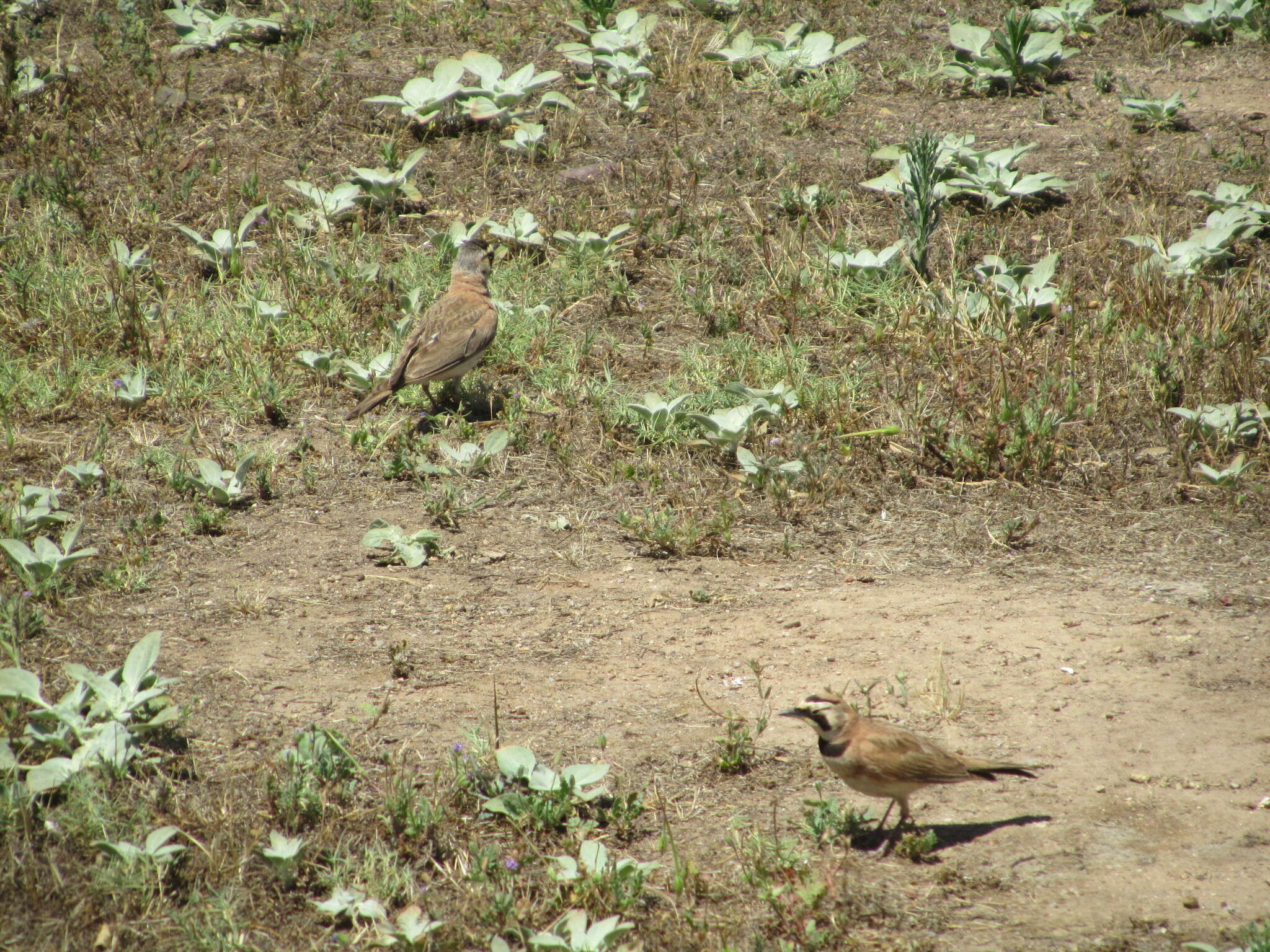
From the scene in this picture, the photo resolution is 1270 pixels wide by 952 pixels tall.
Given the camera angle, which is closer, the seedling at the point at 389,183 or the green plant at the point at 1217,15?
the seedling at the point at 389,183

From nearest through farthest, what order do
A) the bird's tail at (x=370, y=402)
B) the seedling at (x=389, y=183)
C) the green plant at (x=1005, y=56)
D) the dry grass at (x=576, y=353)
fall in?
the dry grass at (x=576, y=353)
the bird's tail at (x=370, y=402)
the seedling at (x=389, y=183)
the green plant at (x=1005, y=56)

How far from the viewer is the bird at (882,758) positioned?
382cm

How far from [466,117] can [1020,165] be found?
4658mm

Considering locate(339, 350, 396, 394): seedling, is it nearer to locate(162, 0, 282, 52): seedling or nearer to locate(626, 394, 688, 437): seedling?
locate(626, 394, 688, 437): seedling

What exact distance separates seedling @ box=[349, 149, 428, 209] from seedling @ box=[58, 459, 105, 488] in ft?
11.2

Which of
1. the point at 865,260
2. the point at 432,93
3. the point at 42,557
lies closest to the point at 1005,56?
the point at 865,260

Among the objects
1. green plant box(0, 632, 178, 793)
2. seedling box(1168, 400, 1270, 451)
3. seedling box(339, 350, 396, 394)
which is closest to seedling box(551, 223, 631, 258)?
seedling box(339, 350, 396, 394)

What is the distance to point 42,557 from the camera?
5.03 m

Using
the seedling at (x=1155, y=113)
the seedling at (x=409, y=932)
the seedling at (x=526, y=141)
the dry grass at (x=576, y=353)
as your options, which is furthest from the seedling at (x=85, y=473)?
the seedling at (x=1155, y=113)

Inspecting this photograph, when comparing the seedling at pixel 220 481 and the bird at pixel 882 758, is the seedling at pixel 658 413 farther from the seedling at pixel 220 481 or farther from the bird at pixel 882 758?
the bird at pixel 882 758

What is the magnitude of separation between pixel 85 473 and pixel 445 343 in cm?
209

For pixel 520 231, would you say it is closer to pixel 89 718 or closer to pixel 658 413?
pixel 658 413

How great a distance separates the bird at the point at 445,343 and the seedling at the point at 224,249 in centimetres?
167

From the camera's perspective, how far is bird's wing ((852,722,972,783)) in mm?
3809
